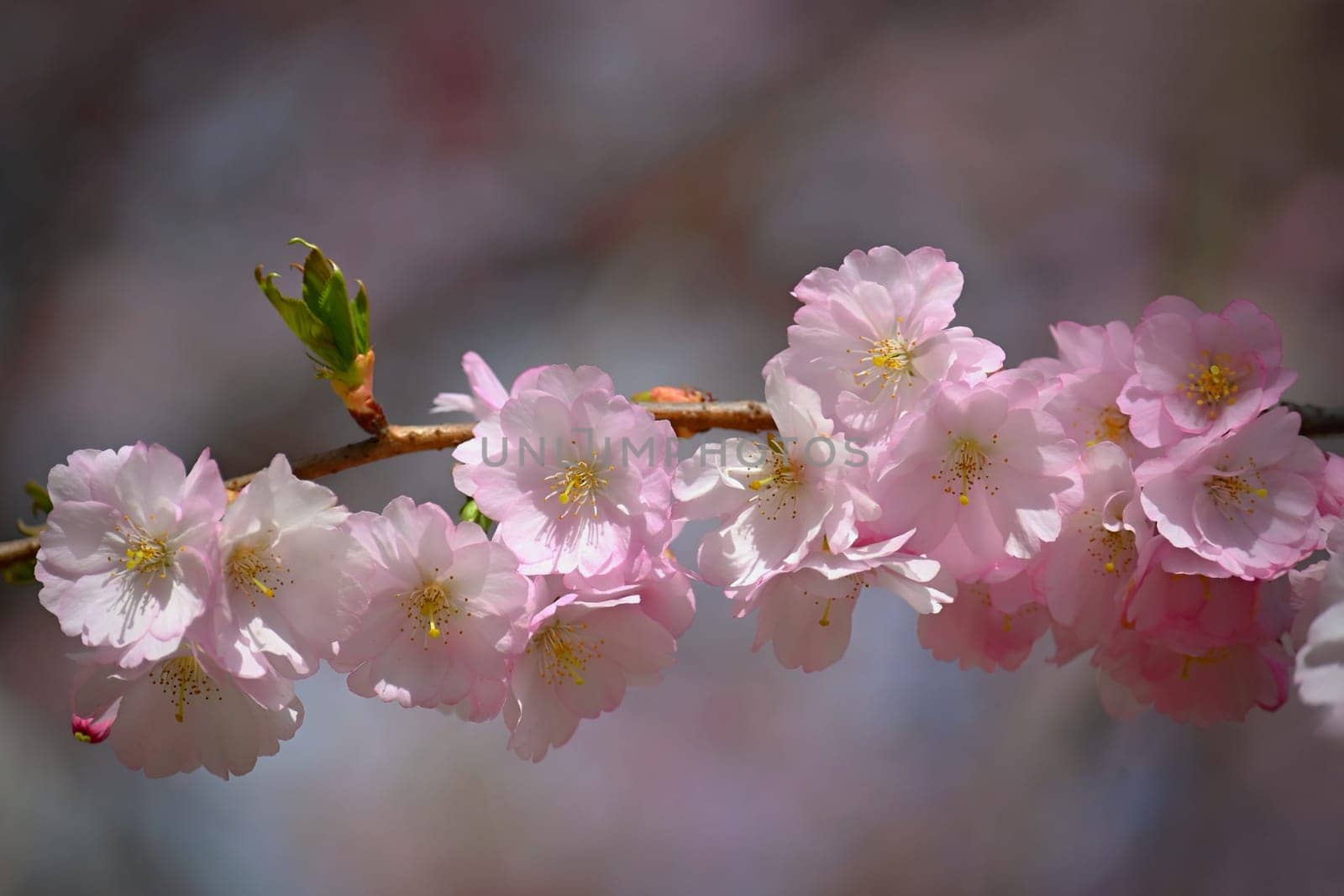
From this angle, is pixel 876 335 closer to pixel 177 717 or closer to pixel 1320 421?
pixel 1320 421

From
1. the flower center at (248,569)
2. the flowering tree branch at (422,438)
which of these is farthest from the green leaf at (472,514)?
the flower center at (248,569)

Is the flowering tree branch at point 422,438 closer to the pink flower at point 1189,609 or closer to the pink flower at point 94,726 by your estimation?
the pink flower at point 94,726

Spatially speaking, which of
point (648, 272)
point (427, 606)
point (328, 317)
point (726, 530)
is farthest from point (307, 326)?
point (648, 272)

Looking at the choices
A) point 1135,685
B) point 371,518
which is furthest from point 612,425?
point 1135,685

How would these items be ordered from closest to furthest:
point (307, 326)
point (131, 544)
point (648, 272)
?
point (131, 544) < point (307, 326) < point (648, 272)

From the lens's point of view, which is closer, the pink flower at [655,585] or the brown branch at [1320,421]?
the pink flower at [655,585]
